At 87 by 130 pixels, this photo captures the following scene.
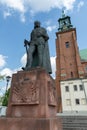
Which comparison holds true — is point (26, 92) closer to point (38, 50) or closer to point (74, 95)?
point (38, 50)

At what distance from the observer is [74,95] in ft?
93.5

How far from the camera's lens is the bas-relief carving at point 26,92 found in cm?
401

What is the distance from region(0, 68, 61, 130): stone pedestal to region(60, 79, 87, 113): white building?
24.9 m

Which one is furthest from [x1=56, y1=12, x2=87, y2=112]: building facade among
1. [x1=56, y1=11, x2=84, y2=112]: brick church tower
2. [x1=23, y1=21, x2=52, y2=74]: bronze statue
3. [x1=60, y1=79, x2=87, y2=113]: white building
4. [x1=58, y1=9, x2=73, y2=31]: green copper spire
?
[x1=23, y1=21, x2=52, y2=74]: bronze statue

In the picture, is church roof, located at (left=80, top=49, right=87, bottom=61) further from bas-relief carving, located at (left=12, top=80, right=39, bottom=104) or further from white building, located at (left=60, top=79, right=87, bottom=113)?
bas-relief carving, located at (left=12, top=80, right=39, bottom=104)

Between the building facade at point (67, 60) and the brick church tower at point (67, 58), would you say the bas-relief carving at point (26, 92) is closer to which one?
the building facade at point (67, 60)

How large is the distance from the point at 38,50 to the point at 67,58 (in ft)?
99.8

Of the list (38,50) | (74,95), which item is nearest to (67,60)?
(74,95)

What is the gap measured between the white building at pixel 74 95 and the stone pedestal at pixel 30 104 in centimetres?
2494

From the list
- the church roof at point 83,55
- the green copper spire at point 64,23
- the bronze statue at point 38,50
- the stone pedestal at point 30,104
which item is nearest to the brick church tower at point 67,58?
the green copper spire at point 64,23

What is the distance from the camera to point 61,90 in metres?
30.2

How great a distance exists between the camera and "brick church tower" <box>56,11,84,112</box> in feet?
106

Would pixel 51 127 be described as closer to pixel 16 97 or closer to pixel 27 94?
pixel 27 94

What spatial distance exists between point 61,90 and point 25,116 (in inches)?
1070
